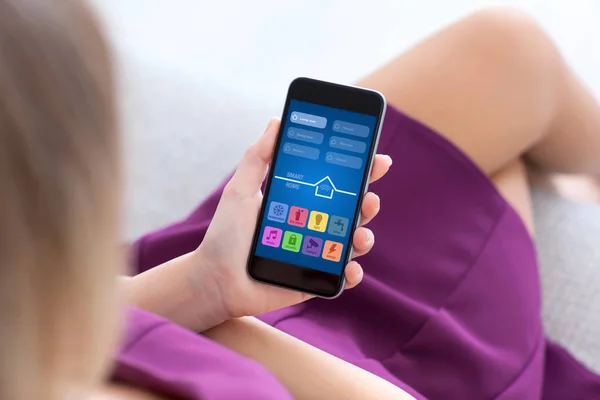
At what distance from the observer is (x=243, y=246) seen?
550 mm

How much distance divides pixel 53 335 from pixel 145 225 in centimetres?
72

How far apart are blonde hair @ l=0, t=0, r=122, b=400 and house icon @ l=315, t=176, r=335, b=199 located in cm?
28

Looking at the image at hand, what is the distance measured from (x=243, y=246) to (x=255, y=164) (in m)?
0.07

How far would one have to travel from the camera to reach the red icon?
21.8 inches

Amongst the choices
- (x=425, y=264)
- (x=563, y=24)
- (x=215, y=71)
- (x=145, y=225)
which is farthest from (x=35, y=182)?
(x=563, y=24)

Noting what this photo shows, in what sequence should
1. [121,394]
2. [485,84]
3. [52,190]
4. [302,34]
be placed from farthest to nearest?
[302,34], [485,84], [121,394], [52,190]

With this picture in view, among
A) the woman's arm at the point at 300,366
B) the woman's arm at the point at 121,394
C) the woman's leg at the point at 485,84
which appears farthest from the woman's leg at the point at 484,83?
the woman's arm at the point at 121,394

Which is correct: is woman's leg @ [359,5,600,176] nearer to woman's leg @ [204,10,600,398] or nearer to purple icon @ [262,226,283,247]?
woman's leg @ [204,10,600,398]

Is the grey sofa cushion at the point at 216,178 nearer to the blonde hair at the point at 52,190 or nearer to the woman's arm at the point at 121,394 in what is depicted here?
the woman's arm at the point at 121,394

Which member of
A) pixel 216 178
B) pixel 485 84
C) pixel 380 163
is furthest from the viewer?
pixel 216 178

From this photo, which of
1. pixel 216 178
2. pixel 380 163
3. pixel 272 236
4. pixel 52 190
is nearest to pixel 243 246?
pixel 272 236

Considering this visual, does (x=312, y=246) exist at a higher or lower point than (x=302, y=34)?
lower

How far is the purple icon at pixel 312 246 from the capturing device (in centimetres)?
55

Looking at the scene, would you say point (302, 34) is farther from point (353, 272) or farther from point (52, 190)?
point (52, 190)
